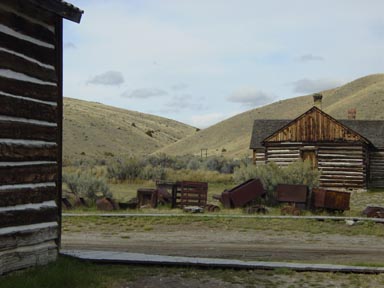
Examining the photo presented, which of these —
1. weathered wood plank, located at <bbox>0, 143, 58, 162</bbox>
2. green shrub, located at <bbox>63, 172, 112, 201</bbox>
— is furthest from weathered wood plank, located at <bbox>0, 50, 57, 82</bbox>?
green shrub, located at <bbox>63, 172, 112, 201</bbox>

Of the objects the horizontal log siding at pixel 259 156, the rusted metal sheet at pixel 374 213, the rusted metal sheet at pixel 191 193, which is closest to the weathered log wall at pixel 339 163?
the horizontal log siding at pixel 259 156

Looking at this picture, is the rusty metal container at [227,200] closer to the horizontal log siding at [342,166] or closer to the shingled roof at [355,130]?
the horizontal log siding at [342,166]

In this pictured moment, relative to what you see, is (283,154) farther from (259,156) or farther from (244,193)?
(244,193)

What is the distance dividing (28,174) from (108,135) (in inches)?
3373

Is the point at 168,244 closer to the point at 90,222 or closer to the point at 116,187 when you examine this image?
the point at 90,222

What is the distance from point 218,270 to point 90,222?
7331mm

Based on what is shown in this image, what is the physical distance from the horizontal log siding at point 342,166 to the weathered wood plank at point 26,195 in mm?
22823

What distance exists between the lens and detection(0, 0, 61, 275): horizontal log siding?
6488 mm

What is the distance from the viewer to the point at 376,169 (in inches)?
1256

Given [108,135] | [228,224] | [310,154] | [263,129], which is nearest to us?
[228,224]

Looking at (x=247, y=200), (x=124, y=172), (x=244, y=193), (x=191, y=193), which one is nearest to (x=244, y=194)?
(x=244, y=193)

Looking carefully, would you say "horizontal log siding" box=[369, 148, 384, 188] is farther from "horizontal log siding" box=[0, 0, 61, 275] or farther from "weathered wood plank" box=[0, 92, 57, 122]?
"weathered wood plank" box=[0, 92, 57, 122]

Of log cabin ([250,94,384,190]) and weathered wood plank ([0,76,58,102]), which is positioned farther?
log cabin ([250,94,384,190])

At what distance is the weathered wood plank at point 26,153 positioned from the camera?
6455mm
